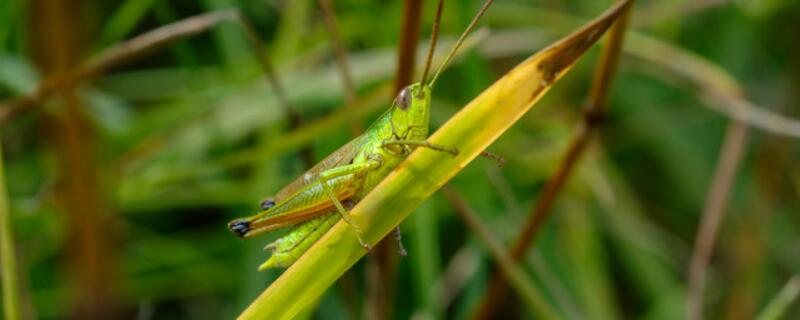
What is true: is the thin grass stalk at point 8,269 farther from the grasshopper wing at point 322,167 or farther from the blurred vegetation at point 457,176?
the blurred vegetation at point 457,176

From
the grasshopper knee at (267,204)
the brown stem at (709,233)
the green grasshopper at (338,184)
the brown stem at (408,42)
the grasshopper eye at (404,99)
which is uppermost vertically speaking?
the brown stem at (408,42)

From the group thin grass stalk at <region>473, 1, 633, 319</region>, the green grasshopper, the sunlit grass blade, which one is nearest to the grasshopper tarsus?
the green grasshopper

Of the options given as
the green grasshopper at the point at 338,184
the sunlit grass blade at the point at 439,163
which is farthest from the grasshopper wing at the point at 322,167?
the sunlit grass blade at the point at 439,163

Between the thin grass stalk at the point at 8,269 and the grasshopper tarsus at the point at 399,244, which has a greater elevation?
the thin grass stalk at the point at 8,269

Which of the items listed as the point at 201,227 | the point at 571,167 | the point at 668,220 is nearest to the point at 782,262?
the point at 668,220

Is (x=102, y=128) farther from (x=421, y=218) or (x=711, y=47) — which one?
(x=711, y=47)

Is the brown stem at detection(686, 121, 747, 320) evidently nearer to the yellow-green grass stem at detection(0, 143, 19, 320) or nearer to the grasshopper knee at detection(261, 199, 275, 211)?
the grasshopper knee at detection(261, 199, 275, 211)

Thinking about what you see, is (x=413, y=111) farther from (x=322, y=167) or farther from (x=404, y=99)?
(x=322, y=167)
